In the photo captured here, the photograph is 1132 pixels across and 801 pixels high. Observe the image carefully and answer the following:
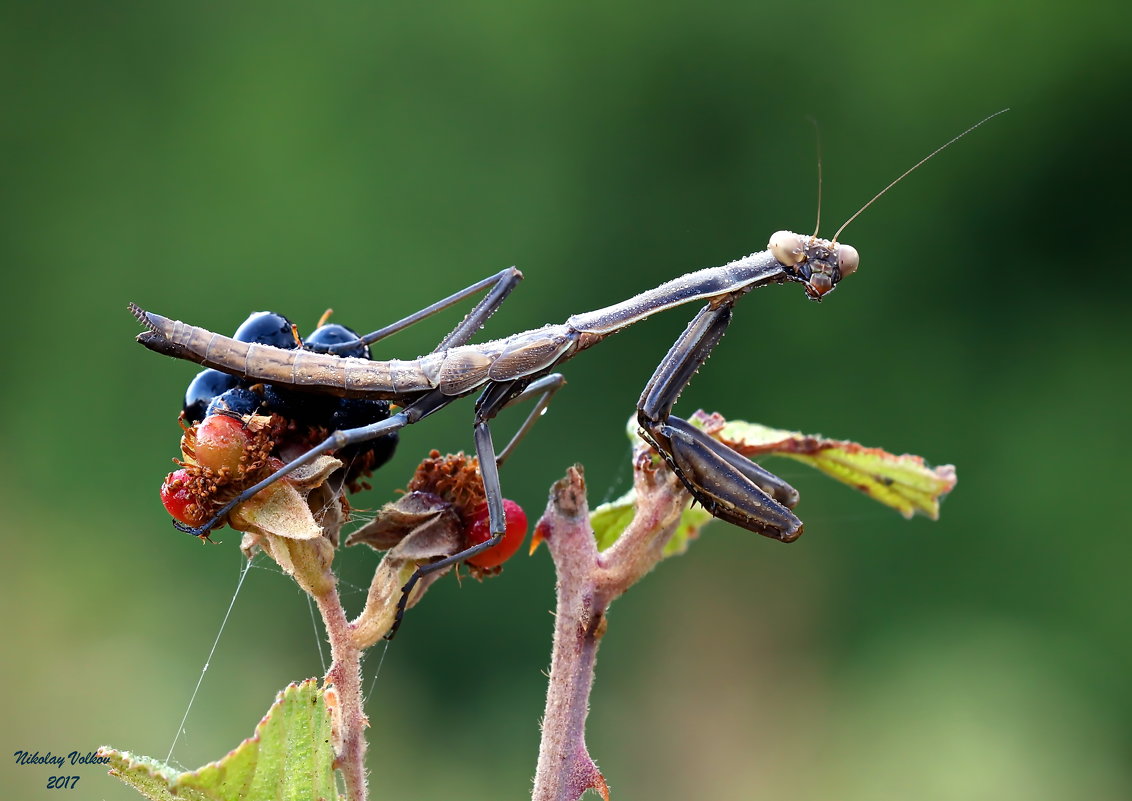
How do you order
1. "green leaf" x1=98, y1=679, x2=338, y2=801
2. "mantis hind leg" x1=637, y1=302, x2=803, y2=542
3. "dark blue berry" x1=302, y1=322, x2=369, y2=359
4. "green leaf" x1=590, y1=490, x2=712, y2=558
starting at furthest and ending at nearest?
1. "green leaf" x1=590, y1=490, x2=712, y2=558
2. "mantis hind leg" x1=637, y1=302, x2=803, y2=542
3. "dark blue berry" x1=302, y1=322, x2=369, y2=359
4. "green leaf" x1=98, y1=679, x2=338, y2=801

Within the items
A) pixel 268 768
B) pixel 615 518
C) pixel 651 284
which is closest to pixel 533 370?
pixel 615 518

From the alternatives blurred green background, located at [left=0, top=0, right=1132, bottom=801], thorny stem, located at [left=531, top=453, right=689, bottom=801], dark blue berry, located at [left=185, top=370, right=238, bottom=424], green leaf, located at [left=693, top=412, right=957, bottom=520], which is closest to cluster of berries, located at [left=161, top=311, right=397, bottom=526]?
dark blue berry, located at [left=185, top=370, right=238, bottom=424]

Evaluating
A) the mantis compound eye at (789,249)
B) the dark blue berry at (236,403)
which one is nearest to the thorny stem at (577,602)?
the dark blue berry at (236,403)

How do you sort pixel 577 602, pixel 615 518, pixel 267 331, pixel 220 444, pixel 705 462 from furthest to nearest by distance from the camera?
pixel 615 518, pixel 705 462, pixel 267 331, pixel 577 602, pixel 220 444

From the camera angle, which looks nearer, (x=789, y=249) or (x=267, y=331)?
(x=267, y=331)

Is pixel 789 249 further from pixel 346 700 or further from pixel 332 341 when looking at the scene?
pixel 346 700

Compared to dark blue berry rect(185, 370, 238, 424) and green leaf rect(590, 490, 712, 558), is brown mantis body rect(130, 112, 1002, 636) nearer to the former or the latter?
dark blue berry rect(185, 370, 238, 424)
